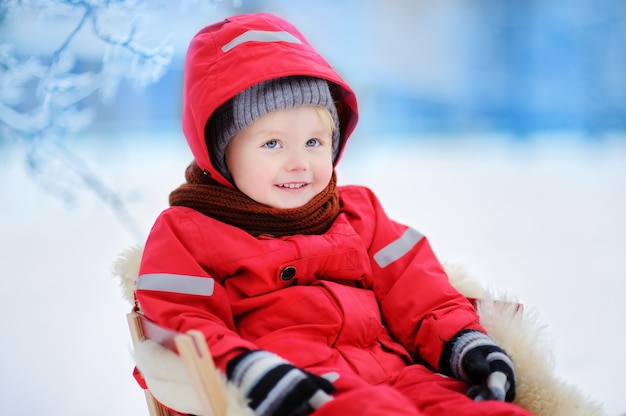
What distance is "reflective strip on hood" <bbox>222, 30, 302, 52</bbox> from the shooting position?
3.91 feet

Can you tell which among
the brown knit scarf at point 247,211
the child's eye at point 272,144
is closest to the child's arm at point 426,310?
the brown knit scarf at point 247,211

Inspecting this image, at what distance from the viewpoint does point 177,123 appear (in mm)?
2154

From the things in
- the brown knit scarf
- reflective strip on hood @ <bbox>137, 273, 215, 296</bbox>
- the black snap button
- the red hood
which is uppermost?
the red hood

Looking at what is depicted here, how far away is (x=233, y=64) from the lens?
1.16m

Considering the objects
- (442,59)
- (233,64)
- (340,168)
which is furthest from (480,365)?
(442,59)

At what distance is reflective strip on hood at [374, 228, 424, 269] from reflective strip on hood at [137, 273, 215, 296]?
14.4 inches

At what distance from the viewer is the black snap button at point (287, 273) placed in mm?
1163

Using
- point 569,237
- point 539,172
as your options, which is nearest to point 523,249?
point 569,237

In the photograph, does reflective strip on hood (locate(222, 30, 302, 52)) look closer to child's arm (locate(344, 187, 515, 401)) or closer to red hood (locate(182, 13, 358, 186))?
red hood (locate(182, 13, 358, 186))

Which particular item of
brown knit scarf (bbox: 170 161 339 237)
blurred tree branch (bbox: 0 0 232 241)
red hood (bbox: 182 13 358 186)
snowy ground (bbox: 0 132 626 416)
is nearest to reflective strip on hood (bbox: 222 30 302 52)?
red hood (bbox: 182 13 358 186)

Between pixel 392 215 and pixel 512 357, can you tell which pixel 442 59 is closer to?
pixel 392 215

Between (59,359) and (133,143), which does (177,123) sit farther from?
(59,359)

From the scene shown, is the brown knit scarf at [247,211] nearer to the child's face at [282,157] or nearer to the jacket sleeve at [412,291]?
the child's face at [282,157]

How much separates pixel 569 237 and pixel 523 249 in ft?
0.83
